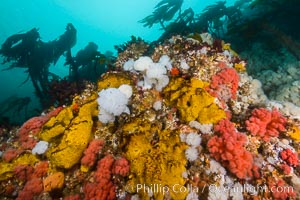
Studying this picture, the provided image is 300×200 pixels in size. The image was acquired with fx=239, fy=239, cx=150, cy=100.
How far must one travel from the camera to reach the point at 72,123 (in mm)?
4879

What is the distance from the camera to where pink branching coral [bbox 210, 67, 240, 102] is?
5.43 meters

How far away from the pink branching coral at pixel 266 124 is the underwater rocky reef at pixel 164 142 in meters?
0.02

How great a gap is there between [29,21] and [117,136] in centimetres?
11459

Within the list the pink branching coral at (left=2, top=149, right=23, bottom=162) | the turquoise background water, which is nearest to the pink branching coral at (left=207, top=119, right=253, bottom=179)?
the pink branching coral at (left=2, top=149, right=23, bottom=162)

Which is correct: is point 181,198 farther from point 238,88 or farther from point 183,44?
point 183,44

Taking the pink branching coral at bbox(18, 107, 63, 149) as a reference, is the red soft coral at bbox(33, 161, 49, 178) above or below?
below

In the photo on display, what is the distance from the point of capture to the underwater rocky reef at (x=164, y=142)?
4.16 m

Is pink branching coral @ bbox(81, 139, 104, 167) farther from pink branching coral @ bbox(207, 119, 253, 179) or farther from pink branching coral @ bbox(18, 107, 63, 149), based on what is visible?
pink branching coral @ bbox(207, 119, 253, 179)

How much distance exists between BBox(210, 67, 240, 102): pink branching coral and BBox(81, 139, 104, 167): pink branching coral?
282cm

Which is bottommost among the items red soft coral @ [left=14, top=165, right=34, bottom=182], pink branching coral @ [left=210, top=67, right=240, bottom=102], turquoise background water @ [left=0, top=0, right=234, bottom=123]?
red soft coral @ [left=14, top=165, right=34, bottom=182]

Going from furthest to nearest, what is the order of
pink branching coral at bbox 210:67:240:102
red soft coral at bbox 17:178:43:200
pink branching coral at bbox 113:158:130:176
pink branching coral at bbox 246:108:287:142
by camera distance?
pink branching coral at bbox 210:67:240:102
pink branching coral at bbox 246:108:287:142
red soft coral at bbox 17:178:43:200
pink branching coral at bbox 113:158:130:176

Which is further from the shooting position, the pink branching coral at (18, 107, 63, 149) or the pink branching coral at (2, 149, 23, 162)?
Answer: the pink branching coral at (18, 107, 63, 149)

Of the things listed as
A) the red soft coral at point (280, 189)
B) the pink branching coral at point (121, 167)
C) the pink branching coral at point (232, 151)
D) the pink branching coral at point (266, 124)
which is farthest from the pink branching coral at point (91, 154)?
the red soft coral at point (280, 189)

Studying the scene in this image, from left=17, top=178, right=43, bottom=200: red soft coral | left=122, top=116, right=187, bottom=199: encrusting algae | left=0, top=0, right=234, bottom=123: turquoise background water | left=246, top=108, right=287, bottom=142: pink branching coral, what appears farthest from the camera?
left=0, top=0, right=234, bottom=123: turquoise background water
